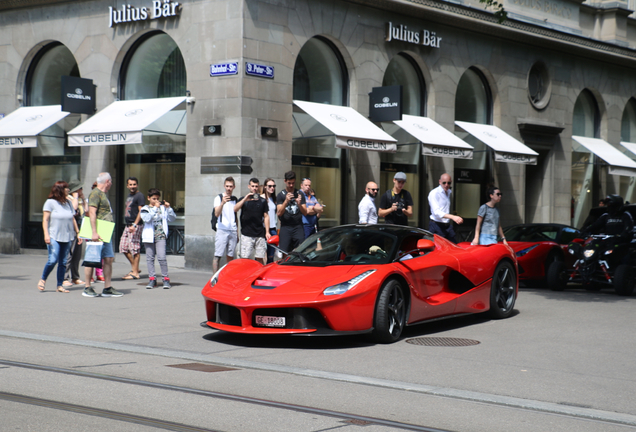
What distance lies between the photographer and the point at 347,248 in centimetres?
896

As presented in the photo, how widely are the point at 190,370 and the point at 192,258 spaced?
11032mm

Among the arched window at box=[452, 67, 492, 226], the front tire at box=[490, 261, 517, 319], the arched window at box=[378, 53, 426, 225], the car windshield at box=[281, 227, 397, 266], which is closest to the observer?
the car windshield at box=[281, 227, 397, 266]

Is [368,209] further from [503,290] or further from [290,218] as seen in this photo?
[503,290]

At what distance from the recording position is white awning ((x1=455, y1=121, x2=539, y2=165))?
22047 mm

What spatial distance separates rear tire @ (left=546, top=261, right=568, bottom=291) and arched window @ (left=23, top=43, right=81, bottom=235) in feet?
40.7

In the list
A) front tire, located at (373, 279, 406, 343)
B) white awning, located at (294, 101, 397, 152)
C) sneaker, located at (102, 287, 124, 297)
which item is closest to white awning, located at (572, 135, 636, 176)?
white awning, located at (294, 101, 397, 152)

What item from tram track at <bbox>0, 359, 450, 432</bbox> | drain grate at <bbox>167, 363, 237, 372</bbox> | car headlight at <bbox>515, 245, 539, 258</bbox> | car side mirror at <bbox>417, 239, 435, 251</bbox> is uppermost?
car side mirror at <bbox>417, 239, 435, 251</bbox>

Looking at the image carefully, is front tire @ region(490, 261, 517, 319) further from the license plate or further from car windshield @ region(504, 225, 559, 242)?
car windshield @ region(504, 225, 559, 242)

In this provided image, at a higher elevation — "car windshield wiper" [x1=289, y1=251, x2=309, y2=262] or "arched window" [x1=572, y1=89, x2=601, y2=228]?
"arched window" [x1=572, y1=89, x2=601, y2=228]

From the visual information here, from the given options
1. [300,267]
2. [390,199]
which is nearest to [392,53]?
[390,199]

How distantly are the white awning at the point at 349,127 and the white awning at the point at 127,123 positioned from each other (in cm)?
297

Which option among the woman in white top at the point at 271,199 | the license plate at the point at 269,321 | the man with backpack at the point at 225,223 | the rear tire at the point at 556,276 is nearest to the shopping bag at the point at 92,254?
the man with backpack at the point at 225,223

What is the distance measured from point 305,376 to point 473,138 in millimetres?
17758

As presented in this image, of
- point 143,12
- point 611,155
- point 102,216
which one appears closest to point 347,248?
point 102,216
